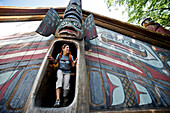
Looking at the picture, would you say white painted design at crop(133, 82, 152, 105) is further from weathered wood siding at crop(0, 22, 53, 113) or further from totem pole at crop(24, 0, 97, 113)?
weathered wood siding at crop(0, 22, 53, 113)

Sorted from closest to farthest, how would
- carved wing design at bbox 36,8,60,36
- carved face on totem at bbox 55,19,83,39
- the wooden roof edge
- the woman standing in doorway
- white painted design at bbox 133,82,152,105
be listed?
the woman standing in doorway
white painted design at bbox 133,82,152,105
carved face on totem at bbox 55,19,83,39
carved wing design at bbox 36,8,60,36
the wooden roof edge

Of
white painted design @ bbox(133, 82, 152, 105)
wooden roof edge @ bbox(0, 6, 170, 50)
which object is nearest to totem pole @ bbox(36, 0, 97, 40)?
wooden roof edge @ bbox(0, 6, 170, 50)

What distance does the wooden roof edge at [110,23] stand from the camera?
9.54ft

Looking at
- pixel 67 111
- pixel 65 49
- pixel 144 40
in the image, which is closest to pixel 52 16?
pixel 65 49

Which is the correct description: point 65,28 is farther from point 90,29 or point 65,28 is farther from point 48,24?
point 90,29

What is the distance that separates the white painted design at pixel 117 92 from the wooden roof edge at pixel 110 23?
216 cm

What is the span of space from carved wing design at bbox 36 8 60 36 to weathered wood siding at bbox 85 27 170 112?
972 millimetres

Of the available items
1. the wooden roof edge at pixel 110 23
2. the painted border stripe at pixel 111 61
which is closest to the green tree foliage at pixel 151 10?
the wooden roof edge at pixel 110 23

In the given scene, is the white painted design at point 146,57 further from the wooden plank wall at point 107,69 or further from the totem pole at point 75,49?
the totem pole at point 75,49

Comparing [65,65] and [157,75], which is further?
[157,75]

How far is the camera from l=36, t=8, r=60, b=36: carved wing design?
1.66m

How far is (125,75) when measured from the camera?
1.69 m

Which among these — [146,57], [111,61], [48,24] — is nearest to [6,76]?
[48,24]

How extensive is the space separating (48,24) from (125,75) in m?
2.00
